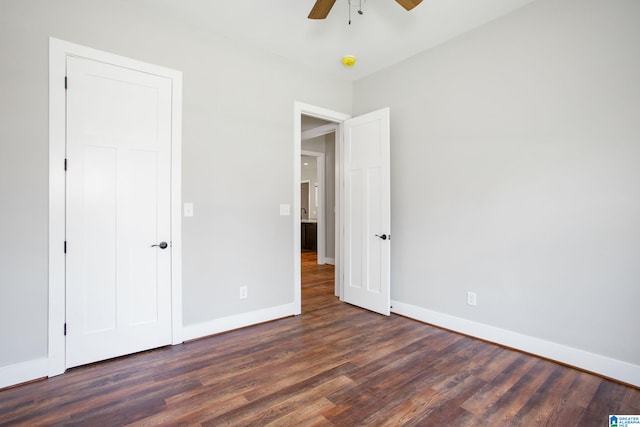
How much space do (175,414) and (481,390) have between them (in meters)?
1.91

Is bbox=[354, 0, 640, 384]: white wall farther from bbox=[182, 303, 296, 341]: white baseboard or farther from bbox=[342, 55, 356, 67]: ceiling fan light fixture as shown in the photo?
bbox=[182, 303, 296, 341]: white baseboard

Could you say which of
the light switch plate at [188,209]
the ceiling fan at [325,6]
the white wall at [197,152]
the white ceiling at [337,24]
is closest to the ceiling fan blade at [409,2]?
the ceiling fan at [325,6]

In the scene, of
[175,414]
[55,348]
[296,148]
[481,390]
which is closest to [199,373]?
[175,414]

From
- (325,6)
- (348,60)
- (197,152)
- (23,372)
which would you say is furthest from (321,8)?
(23,372)

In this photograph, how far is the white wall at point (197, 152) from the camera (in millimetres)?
2156

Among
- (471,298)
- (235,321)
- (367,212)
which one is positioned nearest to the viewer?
(471,298)

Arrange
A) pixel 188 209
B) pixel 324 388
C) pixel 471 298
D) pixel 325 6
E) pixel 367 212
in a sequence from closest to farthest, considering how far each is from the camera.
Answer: pixel 324 388 → pixel 325 6 → pixel 188 209 → pixel 471 298 → pixel 367 212

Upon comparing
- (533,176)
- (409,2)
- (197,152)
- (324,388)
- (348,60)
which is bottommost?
(324,388)

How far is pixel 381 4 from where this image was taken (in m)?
2.62

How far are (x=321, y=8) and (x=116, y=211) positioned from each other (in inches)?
87.1

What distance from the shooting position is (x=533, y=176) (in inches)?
103

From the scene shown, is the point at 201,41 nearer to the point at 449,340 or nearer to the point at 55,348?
the point at 55,348

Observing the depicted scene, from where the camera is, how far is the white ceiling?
2.63m

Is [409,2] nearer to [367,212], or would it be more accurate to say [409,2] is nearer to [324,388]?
[367,212]
